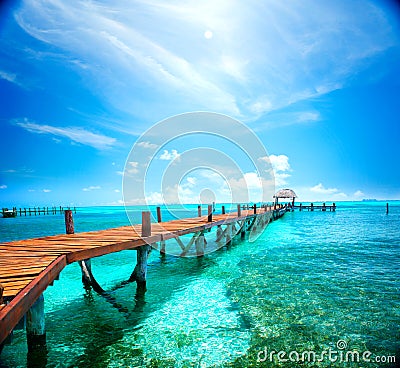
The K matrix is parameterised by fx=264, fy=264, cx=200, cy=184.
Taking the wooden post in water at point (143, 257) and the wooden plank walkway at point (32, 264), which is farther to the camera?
the wooden post in water at point (143, 257)

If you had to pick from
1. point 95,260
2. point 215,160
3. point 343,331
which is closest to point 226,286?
point 343,331

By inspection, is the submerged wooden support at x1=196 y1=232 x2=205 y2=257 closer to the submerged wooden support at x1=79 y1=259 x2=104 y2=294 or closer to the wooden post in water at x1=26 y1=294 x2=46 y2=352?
the submerged wooden support at x1=79 y1=259 x2=104 y2=294

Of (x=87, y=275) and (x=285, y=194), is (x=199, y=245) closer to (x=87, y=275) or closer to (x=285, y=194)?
(x=87, y=275)

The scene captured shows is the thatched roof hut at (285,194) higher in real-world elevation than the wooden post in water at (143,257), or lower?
higher

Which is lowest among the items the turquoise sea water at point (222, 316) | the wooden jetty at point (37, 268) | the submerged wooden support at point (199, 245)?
the turquoise sea water at point (222, 316)

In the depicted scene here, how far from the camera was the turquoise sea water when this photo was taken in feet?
17.9

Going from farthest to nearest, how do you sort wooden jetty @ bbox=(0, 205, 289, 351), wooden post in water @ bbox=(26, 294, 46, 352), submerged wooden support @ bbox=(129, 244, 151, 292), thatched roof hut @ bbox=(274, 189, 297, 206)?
thatched roof hut @ bbox=(274, 189, 297, 206) → submerged wooden support @ bbox=(129, 244, 151, 292) → wooden post in water @ bbox=(26, 294, 46, 352) → wooden jetty @ bbox=(0, 205, 289, 351)

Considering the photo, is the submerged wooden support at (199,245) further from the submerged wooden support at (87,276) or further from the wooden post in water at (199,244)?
the submerged wooden support at (87,276)

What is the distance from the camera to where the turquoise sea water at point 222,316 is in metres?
5.45

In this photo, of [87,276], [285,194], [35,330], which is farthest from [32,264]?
[285,194]

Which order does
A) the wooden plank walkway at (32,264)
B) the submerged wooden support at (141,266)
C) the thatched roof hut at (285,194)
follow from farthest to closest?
the thatched roof hut at (285,194), the submerged wooden support at (141,266), the wooden plank walkway at (32,264)

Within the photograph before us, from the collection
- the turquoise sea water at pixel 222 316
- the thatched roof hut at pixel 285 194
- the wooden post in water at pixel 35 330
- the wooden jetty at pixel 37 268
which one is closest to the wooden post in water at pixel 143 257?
the wooden jetty at pixel 37 268

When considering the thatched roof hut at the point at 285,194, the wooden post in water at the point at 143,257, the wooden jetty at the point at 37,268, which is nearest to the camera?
the wooden jetty at the point at 37,268

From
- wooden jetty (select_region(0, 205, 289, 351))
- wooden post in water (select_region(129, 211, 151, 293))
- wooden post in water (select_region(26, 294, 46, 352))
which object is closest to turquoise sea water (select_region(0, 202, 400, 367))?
wooden post in water (select_region(26, 294, 46, 352))
